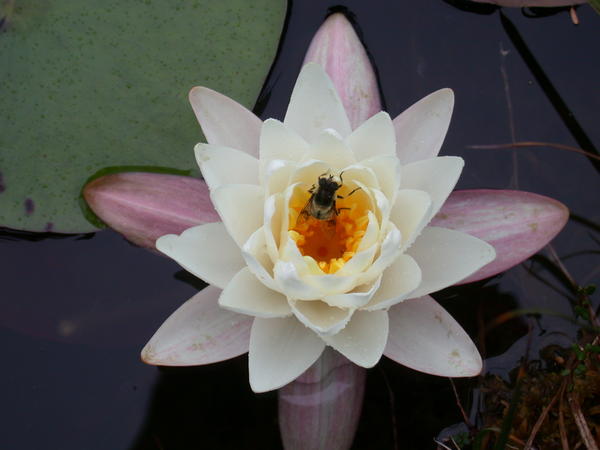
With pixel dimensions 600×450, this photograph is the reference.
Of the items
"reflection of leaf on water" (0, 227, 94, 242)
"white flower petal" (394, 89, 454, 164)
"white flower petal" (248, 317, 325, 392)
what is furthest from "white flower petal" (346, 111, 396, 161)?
"reflection of leaf on water" (0, 227, 94, 242)

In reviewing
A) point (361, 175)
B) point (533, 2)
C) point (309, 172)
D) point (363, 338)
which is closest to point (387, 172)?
point (361, 175)

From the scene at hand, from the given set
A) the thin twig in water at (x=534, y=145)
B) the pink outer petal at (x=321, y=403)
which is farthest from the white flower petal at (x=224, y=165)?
the thin twig in water at (x=534, y=145)

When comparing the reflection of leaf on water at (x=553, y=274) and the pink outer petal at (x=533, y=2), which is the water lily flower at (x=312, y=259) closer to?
the reflection of leaf on water at (x=553, y=274)

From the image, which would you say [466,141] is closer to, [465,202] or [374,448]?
[465,202]

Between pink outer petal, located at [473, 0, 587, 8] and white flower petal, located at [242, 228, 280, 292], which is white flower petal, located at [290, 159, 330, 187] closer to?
white flower petal, located at [242, 228, 280, 292]

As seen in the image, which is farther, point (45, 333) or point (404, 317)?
point (45, 333)

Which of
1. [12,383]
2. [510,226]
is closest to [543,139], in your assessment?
[510,226]
